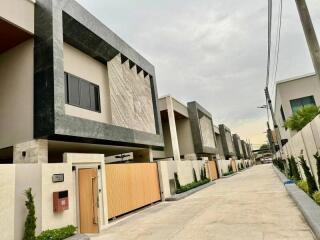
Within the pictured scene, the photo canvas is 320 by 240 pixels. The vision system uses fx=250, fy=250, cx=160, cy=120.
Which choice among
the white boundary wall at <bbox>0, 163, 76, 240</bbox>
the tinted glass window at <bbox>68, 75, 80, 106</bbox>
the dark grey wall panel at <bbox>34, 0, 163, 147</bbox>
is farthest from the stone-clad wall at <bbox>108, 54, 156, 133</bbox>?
the white boundary wall at <bbox>0, 163, 76, 240</bbox>

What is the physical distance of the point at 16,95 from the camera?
36.1 feet

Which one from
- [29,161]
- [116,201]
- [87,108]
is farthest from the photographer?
[87,108]

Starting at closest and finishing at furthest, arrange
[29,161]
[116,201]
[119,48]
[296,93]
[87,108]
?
1. [29,161]
2. [116,201]
3. [87,108]
4. [119,48]
5. [296,93]

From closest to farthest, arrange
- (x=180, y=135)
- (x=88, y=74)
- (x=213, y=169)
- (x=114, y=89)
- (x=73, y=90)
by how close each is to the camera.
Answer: (x=73, y=90) < (x=88, y=74) < (x=114, y=89) < (x=180, y=135) < (x=213, y=169)

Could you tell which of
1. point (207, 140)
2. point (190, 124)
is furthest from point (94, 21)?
point (207, 140)

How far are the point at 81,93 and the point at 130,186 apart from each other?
19.1ft

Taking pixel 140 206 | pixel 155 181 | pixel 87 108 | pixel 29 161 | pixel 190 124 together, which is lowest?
pixel 140 206

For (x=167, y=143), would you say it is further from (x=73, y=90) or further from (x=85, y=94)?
(x=73, y=90)

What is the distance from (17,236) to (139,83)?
13.2 meters

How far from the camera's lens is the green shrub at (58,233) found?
7594mm

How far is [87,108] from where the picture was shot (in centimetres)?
1384

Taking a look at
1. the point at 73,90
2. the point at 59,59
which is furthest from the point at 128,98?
the point at 59,59

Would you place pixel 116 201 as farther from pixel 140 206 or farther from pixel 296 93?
pixel 296 93

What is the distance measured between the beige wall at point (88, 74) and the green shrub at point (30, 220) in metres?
5.27
